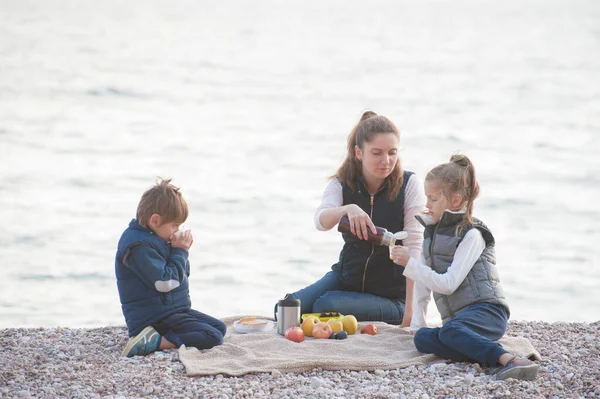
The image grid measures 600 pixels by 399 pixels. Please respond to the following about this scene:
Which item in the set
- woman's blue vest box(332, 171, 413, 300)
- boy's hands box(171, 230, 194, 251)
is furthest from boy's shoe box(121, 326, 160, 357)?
woman's blue vest box(332, 171, 413, 300)

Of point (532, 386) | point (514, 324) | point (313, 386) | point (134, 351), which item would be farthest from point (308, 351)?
point (514, 324)

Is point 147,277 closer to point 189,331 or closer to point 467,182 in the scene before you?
point 189,331

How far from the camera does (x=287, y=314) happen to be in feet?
21.9

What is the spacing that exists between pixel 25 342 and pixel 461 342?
329cm

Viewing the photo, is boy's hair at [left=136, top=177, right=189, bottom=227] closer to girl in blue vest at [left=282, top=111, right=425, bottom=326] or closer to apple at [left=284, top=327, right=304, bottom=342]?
apple at [left=284, top=327, right=304, bottom=342]

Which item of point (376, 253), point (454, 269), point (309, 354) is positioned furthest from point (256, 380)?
point (376, 253)

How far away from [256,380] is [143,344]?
3.43 feet

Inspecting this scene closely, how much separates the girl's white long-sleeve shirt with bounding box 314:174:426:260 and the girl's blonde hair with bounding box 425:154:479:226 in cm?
104

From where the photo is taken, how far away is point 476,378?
17.9 ft

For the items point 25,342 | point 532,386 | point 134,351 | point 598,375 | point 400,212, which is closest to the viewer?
point 532,386

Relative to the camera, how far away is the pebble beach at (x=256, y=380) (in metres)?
5.23

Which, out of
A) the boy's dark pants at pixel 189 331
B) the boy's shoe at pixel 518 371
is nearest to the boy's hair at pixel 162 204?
the boy's dark pants at pixel 189 331

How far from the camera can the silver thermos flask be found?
21.9ft

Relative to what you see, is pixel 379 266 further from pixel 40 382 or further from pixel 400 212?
pixel 40 382
